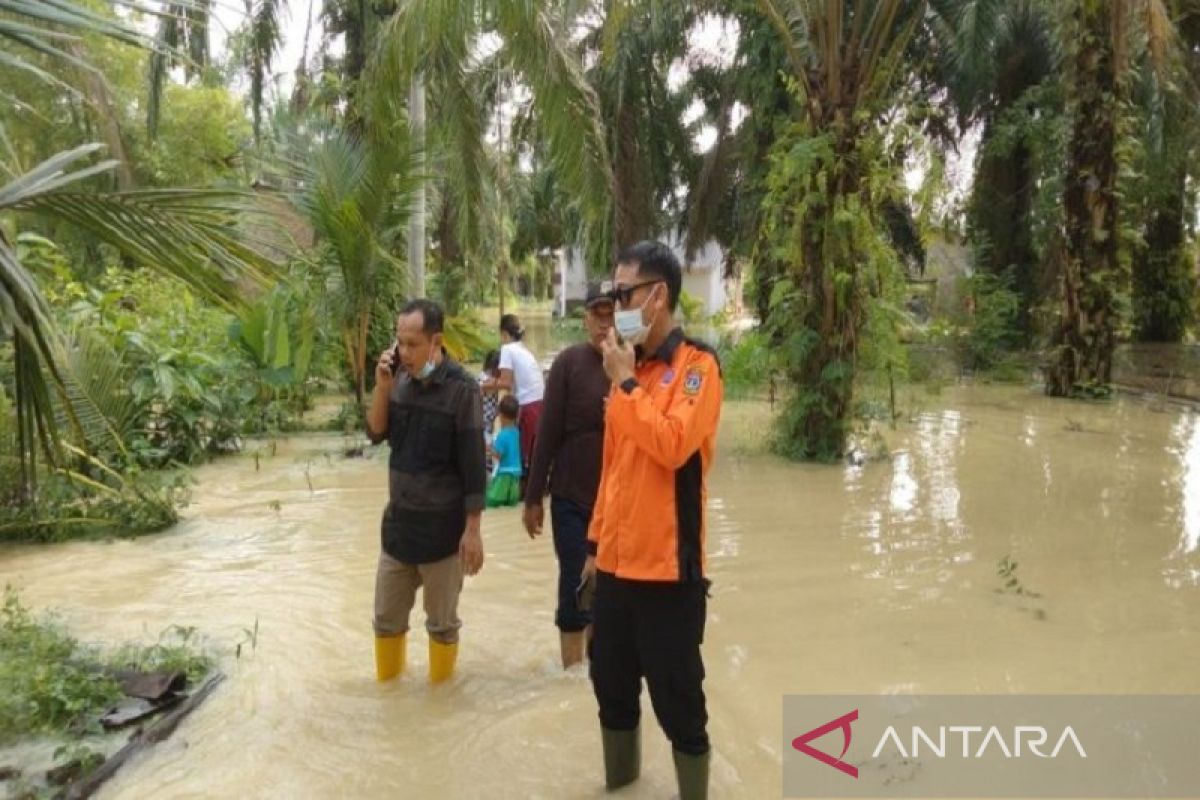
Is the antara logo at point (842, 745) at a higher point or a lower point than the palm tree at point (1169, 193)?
lower

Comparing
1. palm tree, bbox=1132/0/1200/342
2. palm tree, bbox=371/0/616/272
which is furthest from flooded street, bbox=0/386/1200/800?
palm tree, bbox=1132/0/1200/342

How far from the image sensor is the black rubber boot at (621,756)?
129 inches

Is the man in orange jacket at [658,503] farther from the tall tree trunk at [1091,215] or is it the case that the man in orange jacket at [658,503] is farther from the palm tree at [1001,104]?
the palm tree at [1001,104]

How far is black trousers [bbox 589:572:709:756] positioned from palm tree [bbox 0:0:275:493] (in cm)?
154

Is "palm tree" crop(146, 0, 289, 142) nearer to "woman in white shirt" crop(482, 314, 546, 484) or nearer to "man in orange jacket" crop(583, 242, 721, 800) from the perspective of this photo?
"woman in white shirt" crop(482, 314, 546, 484)

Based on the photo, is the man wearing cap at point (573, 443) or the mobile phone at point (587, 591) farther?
the man wearing cap at point (573, 443)

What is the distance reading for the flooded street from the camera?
375 cm

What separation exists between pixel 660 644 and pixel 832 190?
7.02 m

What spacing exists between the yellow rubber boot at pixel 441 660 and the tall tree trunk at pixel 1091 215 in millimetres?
12282

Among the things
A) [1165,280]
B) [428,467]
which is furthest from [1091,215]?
[428,467]

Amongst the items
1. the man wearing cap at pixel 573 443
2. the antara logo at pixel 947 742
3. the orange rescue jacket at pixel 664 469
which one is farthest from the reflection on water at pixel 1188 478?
the orange rescue jacket at pixel 664 469

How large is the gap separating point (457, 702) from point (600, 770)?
0.91 m

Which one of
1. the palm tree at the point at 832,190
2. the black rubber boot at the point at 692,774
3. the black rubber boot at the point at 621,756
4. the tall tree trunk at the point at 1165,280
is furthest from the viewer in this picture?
the tall tree trunk at the point at 1165,280

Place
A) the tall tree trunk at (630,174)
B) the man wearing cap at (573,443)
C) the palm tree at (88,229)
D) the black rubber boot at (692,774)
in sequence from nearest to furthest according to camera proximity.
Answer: the palm tree at (88,229) → the black rubber boot at (692,774) → the man wearing cap at (573,443) → the tall tree trunk at (630,174)
